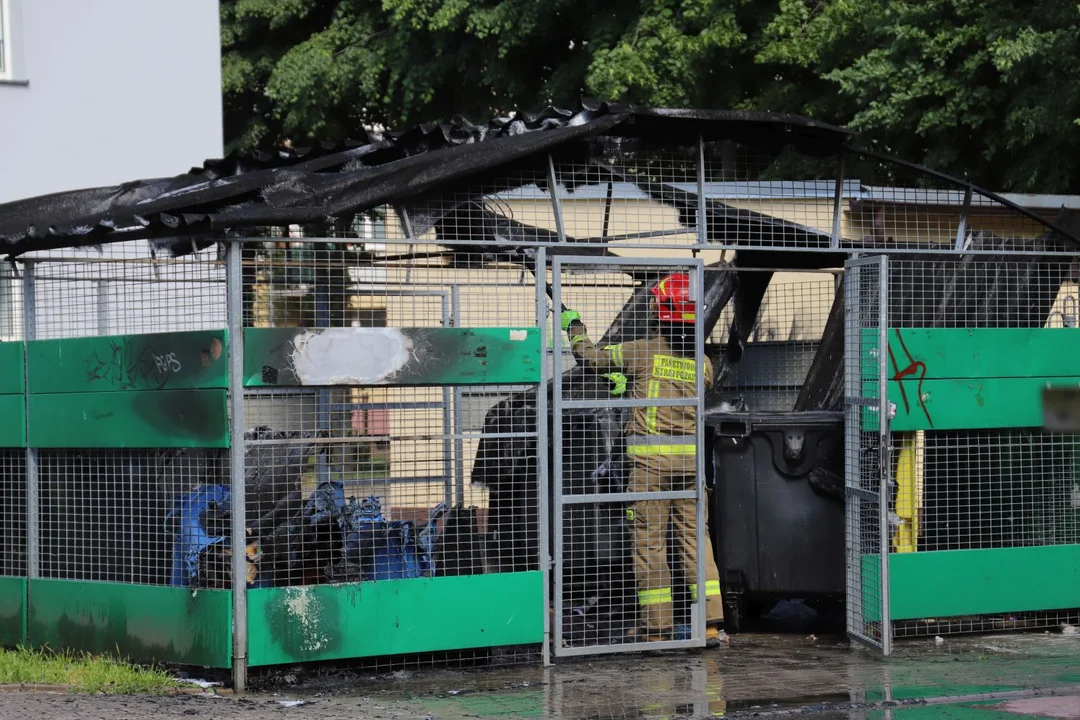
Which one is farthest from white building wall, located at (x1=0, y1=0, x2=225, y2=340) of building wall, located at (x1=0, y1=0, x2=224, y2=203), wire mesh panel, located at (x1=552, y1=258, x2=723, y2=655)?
wire mesh panel, located at (x1=552, y1=258, x2=723, y2=655)

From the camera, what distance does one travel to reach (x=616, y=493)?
7.48 metres

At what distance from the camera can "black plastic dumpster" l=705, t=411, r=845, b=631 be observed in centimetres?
809

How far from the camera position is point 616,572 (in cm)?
759

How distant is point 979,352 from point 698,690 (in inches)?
103

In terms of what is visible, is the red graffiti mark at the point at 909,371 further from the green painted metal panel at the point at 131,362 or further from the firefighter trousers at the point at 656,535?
the green painted metal panel at the point at 131,362

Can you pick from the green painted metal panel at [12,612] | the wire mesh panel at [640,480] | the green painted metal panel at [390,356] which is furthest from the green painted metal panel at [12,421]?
the wire mesh panel at [640,480]

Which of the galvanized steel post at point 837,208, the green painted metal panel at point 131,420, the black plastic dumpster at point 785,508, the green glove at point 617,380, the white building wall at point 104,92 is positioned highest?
the white building wall at point 104,92

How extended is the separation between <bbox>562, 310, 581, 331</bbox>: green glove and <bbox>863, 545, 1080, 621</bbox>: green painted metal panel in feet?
7.18

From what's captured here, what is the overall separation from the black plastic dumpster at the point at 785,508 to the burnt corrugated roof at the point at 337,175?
169 cm

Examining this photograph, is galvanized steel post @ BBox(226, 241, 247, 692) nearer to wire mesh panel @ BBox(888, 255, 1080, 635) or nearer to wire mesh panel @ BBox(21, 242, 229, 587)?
wire mesh panel @ BBox(21, 242, 229, 587)

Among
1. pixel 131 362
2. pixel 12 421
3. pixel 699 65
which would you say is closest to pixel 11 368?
pixel 12 421

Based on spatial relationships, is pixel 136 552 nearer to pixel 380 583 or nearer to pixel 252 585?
pixel 252 585

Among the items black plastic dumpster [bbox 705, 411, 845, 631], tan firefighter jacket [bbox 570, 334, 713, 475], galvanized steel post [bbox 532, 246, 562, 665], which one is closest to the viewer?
galvanized steel post [bbox 532, 246, 562, 665]

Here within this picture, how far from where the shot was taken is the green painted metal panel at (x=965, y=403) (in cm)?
761
